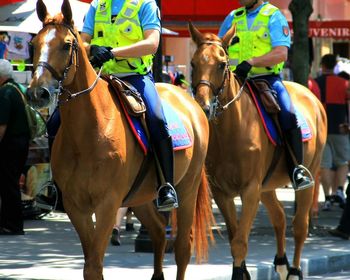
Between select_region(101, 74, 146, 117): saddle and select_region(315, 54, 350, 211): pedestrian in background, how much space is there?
9.17 metres

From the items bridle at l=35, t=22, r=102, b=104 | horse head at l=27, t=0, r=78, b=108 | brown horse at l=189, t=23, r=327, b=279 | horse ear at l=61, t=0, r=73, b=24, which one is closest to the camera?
horse head at l=27, t=0, r=78, b=108

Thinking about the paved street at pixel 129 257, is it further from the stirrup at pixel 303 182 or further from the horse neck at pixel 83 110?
the horse neck at pixel 83 110

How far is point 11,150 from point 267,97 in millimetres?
4479

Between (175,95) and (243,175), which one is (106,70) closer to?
(175,95)

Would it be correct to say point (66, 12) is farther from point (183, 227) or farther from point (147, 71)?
point (183, 227)

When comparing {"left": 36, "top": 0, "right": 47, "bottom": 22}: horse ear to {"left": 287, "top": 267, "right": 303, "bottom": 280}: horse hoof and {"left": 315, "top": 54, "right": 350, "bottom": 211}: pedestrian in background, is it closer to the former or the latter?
{"left": 287, "top": 267, "right": 303, "bottom": 280}: horse hoof

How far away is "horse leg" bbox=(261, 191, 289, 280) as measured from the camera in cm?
1105

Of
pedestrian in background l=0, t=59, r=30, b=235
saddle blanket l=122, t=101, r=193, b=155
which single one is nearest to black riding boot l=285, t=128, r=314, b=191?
saddle blanket l=122, t=101, r=193, b=155

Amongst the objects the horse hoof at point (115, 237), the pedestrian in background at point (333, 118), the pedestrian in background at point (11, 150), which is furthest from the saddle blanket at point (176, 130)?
the pedestrian in background at point (333, 118)

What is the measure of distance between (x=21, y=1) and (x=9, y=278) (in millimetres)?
6783

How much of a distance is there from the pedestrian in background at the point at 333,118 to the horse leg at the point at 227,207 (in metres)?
7.50

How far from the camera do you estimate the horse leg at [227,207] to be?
10062 millimetres

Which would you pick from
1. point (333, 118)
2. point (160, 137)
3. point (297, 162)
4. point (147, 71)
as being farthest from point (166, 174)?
point (333, 118)

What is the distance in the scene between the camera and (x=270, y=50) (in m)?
10.6
